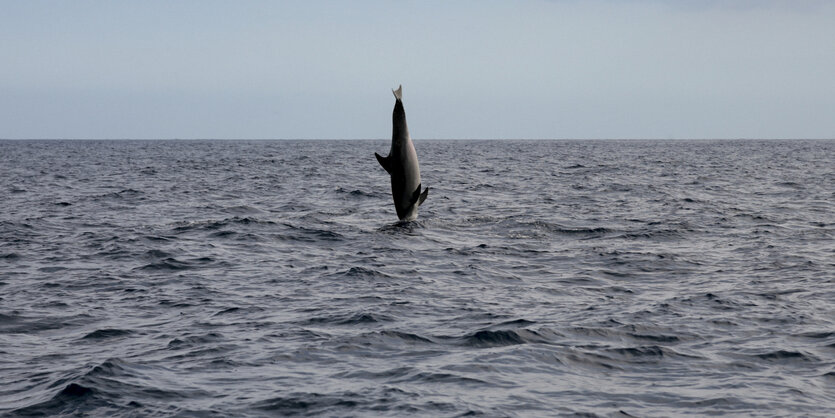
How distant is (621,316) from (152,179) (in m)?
41.8

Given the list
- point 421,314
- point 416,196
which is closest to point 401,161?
point 416,196

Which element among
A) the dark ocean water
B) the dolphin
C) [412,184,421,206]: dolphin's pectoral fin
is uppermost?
the dolphin

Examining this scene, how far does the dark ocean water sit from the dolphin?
105 centimetres

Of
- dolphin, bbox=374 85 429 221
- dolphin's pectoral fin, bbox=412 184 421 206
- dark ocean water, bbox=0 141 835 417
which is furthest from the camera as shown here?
dolphin's pectoral fin, bbox=412 184 421 206

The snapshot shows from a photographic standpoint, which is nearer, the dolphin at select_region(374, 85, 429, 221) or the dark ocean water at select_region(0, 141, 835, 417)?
the dark ocean water at select_region(0, 141, 835, 417)

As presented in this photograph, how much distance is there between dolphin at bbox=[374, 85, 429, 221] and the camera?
805 inches

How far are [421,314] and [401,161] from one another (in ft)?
28.3

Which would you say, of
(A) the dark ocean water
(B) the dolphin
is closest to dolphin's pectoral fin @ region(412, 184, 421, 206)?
(B) the dolphin

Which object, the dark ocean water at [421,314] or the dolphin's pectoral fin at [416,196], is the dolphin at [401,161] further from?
the dark ocean water at [421,314]

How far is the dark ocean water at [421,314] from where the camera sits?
29.2 ft

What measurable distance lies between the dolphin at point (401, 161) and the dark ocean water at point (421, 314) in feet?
3.44

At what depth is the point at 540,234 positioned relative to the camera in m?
21.8

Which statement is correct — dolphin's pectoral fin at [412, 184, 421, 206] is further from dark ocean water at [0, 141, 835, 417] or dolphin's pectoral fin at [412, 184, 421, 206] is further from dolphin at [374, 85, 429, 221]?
dark ocean water at [0, 141, 835, 417]

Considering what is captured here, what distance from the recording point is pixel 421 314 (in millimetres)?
12641
